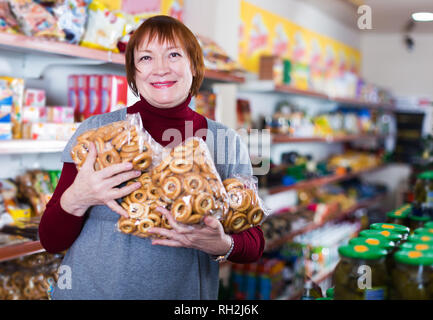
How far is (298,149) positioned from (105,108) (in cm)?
344

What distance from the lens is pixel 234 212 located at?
119 cm

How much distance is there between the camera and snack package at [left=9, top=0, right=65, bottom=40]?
1859 mm

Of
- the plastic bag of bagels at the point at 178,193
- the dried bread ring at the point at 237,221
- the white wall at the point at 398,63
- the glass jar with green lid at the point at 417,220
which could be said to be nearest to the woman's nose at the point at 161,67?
the plastic bag of bagels at the point at 178,193

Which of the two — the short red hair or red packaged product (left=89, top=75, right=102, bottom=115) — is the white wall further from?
the short red hair

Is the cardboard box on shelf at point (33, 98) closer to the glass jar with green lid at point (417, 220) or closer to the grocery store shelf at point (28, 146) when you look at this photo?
the grocery store shelf at point (28, 146)

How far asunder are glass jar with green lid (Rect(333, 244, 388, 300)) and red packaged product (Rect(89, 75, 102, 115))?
5.39ft

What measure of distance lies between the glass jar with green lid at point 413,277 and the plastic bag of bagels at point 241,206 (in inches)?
16.5

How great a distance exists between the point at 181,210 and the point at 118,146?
222 millimetres

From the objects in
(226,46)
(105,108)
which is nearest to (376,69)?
(226,46)

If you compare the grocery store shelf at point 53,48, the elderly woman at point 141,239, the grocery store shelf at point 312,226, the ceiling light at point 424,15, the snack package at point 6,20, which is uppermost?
the snack package at point 6,20

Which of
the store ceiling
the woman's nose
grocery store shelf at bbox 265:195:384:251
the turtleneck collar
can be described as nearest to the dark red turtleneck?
the turtleneck collar

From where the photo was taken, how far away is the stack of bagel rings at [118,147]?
1095 millimetres

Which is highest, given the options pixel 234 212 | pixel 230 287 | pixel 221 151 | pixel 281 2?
pixel 281 2

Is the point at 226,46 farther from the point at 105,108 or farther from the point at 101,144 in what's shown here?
the point at 101,144
